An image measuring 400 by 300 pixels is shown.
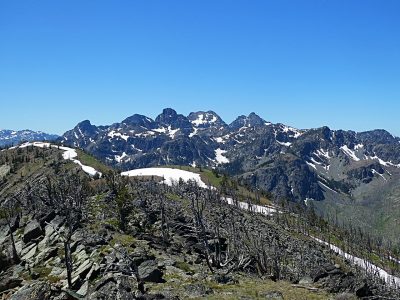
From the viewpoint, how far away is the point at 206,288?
4316 centimetres

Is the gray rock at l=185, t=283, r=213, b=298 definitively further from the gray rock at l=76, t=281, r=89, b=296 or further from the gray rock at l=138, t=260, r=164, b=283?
the gray rock at l=76, t=281, r=89, b=296

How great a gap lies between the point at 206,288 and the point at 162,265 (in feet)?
52.4

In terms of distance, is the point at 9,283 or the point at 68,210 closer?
the point at 9,283

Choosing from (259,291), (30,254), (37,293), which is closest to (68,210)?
(30,254)

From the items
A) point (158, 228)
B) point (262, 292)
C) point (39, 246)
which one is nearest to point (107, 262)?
point (262, 292)

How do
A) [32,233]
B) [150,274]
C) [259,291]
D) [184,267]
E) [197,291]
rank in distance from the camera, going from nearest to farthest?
[197,291] → [259,291] → [150,274] → [184,267] → [32,233]

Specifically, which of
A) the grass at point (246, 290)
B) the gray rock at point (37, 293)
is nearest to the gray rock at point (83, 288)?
the gray rock at point (37, 293)

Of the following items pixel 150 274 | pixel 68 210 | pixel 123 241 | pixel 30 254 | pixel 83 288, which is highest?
pixel 68 210

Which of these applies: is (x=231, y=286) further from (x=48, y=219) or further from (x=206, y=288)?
(x=48, y=219)

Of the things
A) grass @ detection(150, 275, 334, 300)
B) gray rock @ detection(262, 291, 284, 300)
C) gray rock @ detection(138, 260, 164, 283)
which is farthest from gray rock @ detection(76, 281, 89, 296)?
gray rock @ detection(262, 291, 284, 300)

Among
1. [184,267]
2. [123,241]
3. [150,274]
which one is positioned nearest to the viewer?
[150,274]

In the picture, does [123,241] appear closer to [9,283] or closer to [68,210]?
[68,210]

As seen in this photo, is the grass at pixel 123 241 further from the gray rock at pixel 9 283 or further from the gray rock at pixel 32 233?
the gray rock at pixel 9 283

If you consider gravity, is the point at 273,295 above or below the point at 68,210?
below
